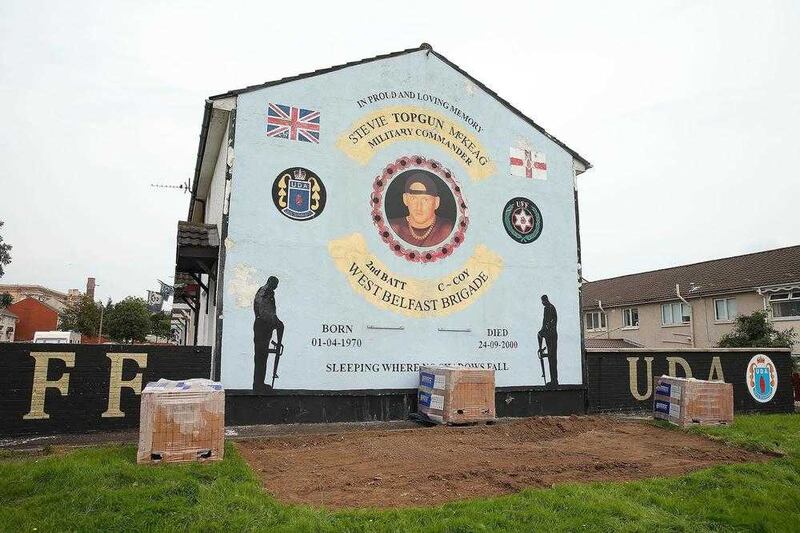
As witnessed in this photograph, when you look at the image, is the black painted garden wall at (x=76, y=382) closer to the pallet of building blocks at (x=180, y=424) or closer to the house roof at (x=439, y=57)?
the pallet of building blocks at (x=180, y=424)

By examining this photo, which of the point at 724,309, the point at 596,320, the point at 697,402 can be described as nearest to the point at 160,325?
the point at 596,320

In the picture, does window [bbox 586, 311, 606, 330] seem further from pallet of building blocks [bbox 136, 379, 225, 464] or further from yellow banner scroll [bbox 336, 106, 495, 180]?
pallet of building blocks [bbox 136, 379, 225, 464]

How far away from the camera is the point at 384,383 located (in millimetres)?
12461

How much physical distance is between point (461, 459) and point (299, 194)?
6645 millimetres

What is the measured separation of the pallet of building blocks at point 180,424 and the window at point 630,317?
29.5m

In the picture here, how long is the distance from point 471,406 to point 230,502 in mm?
6415

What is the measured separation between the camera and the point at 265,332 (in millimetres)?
11516

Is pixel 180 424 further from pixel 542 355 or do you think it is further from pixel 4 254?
pixel 4 254

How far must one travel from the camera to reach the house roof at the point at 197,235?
38.6 ft

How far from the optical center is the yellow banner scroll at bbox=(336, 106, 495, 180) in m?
13.1

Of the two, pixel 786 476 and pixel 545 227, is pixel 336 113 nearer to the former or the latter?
pixel 545 227

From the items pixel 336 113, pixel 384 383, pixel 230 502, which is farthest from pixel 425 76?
pixel 230 502

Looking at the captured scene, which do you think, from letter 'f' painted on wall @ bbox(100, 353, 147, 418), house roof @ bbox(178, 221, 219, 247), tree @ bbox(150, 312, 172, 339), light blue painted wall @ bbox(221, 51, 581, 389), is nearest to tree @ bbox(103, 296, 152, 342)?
tree @ bbox(150, 312, 172, 339)

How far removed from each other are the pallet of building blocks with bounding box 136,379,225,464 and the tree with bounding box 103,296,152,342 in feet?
156
